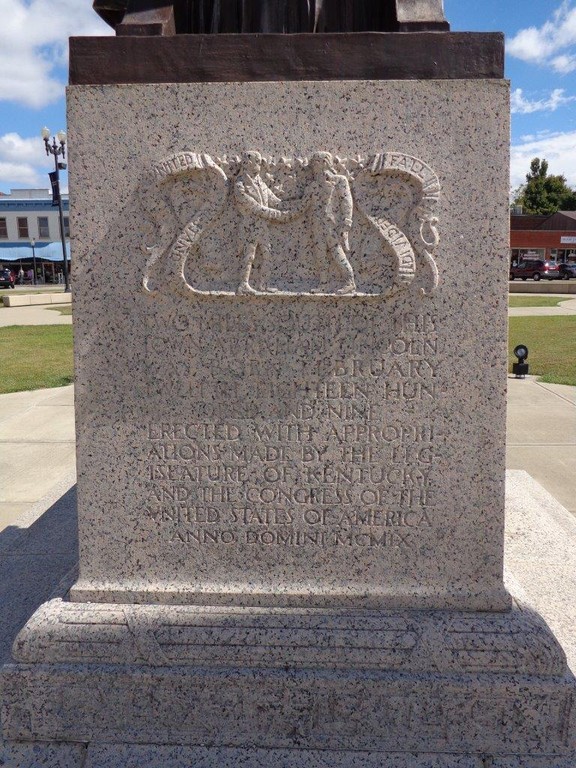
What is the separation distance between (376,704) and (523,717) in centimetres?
52

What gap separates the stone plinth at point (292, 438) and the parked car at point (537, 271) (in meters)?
44.6

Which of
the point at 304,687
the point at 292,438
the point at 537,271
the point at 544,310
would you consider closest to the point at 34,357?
the point at 292,438

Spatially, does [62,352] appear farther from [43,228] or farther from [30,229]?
[30,229]

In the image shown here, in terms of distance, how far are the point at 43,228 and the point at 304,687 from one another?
60109 mm

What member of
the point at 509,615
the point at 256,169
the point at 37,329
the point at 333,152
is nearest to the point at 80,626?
the point at 509,615

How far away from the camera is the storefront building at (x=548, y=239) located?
2229 inches

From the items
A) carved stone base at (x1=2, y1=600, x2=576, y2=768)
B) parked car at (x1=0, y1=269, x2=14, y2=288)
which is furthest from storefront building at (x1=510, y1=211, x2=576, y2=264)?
carved stone base at (x1=2, y1=600, x2=576, y2=768)

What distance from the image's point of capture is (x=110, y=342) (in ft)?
8.24

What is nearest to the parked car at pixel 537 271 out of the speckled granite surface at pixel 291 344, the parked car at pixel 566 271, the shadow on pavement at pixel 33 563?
the parked car at pixel 566 271

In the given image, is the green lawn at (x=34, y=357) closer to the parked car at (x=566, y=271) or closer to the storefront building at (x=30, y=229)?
the parked car at (x=566, y=271)

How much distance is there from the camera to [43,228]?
5684 centimetres

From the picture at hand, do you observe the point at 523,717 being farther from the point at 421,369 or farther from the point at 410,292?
the point at 410,292

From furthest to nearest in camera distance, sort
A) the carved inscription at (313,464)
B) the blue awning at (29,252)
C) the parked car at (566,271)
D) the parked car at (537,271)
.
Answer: the blue awning at (29,252) → the parked car at (566,271) → the parked car at (537,271) → the carved inscription at (313,464)

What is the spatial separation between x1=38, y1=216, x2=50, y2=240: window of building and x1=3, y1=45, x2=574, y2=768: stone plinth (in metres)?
59.3
